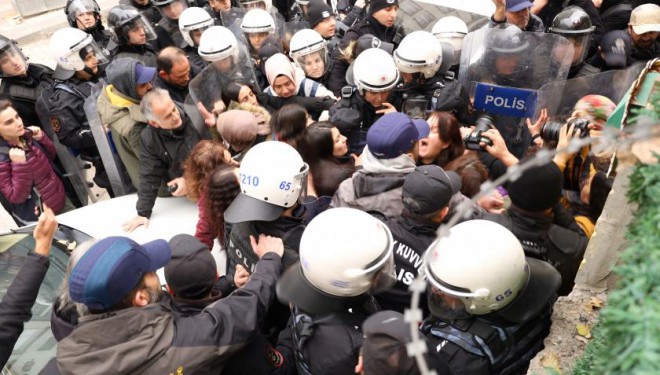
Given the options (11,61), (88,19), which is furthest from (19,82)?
(88,19)

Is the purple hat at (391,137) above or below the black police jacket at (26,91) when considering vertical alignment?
above

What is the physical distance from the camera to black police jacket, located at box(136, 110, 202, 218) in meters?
3.90

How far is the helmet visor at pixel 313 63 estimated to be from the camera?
194 inches

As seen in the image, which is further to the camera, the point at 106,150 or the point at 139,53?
the point at 139,53

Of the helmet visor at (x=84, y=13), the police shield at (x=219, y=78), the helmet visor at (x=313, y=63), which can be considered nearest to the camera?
the police shield at (x=219, y=78)

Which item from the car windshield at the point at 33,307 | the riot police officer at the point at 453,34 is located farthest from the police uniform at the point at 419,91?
the car windshield at the point at 33,307

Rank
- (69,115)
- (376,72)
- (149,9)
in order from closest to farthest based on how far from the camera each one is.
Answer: (376,72), (69,115), (149,9)

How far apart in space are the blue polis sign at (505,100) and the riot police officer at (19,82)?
4380mm

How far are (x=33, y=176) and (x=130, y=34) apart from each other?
218cm

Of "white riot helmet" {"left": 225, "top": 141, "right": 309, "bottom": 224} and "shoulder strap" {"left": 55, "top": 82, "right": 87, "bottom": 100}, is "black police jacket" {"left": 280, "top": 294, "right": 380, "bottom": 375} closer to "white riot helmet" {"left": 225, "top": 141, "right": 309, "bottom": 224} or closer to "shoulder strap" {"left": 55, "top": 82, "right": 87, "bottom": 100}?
"white riot helmet" {"left": 225, "top": 141, "right": 309, "bottom": 224}

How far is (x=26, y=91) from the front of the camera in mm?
5004

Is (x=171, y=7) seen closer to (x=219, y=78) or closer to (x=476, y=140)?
(x=219, y=78)

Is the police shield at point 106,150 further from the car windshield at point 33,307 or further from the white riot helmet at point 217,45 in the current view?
the car windshield at point 33,307

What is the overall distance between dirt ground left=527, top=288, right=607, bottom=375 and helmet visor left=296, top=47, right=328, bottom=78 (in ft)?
11.2
